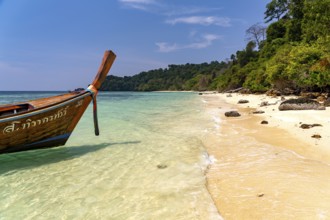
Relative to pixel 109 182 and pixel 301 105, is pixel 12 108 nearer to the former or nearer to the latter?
pixel 109 182

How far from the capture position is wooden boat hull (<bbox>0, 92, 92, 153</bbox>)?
6.14m

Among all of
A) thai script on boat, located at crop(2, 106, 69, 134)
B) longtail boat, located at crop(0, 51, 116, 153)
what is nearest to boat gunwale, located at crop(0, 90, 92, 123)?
longtail boat, located at crop(0, 51, 116, 153)

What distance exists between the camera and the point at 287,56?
27625mm

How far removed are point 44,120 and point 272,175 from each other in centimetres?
546

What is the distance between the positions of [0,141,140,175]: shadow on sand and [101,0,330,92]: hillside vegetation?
17.4 meters

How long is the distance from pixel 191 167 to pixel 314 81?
18.2 m

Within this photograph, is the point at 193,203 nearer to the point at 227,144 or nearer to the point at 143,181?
the point at 143,181

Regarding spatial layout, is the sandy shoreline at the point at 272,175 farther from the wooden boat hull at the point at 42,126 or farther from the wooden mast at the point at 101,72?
the wooden boat hull at the point at 42,126

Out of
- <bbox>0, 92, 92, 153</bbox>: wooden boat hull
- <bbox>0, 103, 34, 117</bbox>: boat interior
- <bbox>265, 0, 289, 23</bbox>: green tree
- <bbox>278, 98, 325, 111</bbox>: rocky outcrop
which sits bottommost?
<bbox>278, 98, 325, 111</bbox>: rocky outcrop

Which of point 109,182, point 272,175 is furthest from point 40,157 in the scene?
point 272,175

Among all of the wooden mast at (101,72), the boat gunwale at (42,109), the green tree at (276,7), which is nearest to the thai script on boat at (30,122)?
the boat gunwale at (42,109)

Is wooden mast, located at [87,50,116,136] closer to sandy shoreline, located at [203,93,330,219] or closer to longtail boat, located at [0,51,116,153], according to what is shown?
longtail boat, located at [0,51,116,153]

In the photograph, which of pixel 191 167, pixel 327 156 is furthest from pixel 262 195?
pixel 327 156

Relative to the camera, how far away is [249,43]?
72250mm
